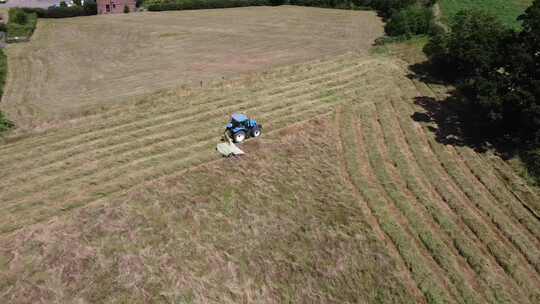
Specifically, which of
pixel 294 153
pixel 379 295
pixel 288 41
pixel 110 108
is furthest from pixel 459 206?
pixel 288 41

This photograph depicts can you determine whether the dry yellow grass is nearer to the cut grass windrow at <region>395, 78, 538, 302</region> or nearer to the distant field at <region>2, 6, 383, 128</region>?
the cut grass windrow at <region>395, 78, 538, 302</region>

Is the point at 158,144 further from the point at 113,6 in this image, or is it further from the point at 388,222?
the point at 113,6

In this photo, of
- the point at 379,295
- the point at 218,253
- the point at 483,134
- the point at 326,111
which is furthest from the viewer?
the point at 326,111

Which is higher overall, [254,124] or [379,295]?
[254,124]

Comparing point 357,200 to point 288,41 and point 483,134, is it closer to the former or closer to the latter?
point 483,134

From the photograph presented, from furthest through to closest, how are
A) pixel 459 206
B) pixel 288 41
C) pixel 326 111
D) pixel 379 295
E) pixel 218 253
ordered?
pixel 288 41
pixel 326 111
pixel 459 206
pixel 218 253
pixel 379 295

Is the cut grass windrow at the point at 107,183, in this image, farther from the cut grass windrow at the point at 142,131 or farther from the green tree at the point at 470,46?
the green tree at the point at 470,46

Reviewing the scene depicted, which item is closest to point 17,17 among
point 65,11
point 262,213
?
point 65,11
